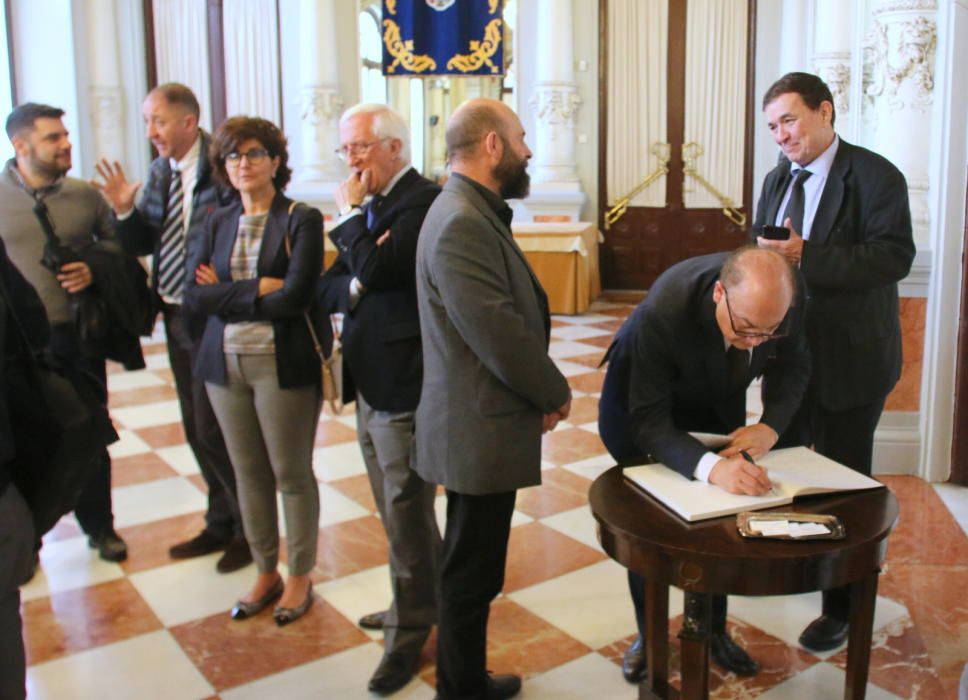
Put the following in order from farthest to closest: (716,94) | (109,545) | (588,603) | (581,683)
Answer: (716,94), (109,545), (588,603), (581,683)

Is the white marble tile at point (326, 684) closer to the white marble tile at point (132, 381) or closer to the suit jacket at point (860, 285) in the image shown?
the suit jacket at point (860, 285)

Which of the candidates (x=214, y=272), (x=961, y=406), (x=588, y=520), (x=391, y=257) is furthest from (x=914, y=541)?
(x=214, y=272)

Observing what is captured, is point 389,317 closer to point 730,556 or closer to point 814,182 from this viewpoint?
point 730,556

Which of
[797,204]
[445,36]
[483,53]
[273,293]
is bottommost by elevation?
[273,293]

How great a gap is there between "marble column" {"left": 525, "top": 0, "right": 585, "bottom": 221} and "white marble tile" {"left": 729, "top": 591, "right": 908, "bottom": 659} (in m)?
7.30

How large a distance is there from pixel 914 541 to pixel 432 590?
6.37 feet

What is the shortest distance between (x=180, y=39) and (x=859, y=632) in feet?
33.4

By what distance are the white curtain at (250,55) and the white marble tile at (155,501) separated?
7.07 metres

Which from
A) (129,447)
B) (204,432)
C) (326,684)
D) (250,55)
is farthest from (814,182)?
(250,55)

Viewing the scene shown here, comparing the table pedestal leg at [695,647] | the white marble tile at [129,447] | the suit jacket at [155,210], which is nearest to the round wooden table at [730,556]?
the table pedestal leg at [695,647]

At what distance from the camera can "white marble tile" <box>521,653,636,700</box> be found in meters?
2.57

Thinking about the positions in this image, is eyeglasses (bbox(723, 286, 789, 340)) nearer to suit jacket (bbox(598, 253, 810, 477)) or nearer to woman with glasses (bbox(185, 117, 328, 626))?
suit jacket (bbox(598, 253, 810, 477))

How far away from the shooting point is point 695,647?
1.89 meters

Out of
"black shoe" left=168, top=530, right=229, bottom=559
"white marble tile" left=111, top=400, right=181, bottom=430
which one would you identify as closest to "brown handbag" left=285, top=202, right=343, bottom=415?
"black shoe" left=168, top=530, right=229, bottom=559
